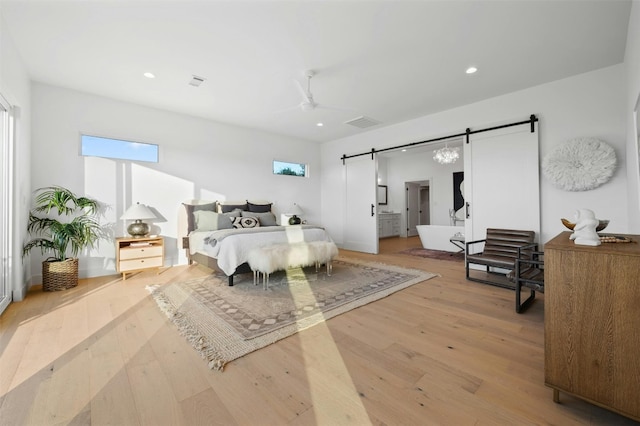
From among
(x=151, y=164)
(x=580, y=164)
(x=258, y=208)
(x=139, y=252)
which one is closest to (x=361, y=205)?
(x=258, y=208)

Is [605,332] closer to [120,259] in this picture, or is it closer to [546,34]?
[546,34]

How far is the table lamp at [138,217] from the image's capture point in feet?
13.2

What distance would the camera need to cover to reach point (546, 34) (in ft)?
8.91

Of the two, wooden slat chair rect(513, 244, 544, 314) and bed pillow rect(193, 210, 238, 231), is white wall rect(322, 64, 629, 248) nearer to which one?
wooden slat chair rect(513, 244, 544, 314)

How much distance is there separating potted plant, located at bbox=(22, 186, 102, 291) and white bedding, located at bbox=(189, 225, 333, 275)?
4.70 feet

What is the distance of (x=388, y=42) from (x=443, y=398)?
314 centimetres

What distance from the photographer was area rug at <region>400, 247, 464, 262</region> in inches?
215

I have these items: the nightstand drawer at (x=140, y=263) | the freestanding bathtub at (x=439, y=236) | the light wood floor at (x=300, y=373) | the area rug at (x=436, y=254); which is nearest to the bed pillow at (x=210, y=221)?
the nightstand drawer at (x=140, y=263)

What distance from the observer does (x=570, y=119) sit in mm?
3635

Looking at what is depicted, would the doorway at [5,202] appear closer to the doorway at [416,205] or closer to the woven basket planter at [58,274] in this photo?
the woven basket planter at [58,274]

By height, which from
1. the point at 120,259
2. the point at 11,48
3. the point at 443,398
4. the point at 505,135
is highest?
the point at 11,48

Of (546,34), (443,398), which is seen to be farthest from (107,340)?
(546,34)

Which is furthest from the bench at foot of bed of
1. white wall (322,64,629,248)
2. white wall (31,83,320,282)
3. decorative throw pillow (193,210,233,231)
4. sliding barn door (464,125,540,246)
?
white wall (322,64,629,248)

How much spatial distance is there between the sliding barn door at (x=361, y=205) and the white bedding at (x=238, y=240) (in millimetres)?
2057
